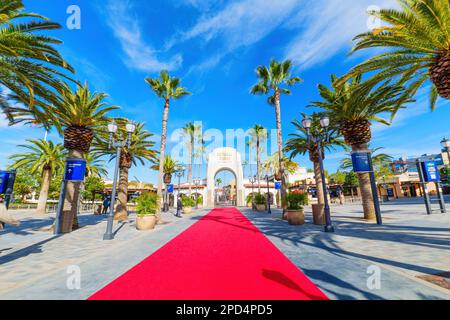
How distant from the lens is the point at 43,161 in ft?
70.3

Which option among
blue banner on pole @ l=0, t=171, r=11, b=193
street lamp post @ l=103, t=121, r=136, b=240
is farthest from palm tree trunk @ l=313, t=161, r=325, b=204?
blue banner on pole @ l=0, t=171, r=11, b=193

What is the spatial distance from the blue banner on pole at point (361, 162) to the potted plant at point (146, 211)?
38.6ft

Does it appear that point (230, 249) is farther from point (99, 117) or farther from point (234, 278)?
point (99, 117)

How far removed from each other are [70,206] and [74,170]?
7.21 ft

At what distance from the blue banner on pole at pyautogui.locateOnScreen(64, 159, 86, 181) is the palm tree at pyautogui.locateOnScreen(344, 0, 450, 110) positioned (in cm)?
1383

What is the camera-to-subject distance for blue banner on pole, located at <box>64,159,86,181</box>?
10102 mm

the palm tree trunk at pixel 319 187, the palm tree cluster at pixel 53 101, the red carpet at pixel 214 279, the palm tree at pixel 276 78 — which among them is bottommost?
the red carpet at pixel 214 279

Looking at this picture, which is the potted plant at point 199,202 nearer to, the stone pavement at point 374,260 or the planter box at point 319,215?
the planter box at point 319,215

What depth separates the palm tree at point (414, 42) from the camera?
639 cm

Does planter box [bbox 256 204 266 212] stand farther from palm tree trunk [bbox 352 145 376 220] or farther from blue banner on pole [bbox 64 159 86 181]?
blue banner on pole [bbox 64 159 86 181]

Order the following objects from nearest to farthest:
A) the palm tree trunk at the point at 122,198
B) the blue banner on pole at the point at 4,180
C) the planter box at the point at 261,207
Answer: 1. the blue banner on pole at the point at 4,180
2. the palm tree trunk at the point at 122,198
3. the planter box at the point at 261,207

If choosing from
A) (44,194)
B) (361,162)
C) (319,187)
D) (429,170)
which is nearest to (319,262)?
(361,162)

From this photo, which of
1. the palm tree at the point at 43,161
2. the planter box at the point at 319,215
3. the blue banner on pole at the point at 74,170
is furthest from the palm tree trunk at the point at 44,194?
the planter box at the point at 319,215
